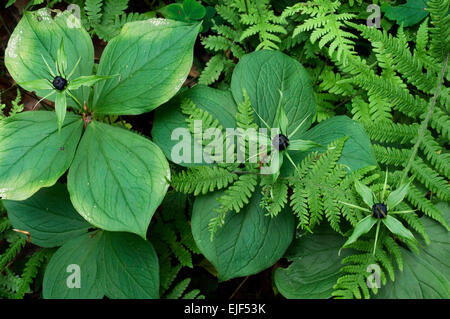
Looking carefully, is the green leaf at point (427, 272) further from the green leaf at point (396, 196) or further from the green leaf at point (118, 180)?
the green leaf at point (118, 180)

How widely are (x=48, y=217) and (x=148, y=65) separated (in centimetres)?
99

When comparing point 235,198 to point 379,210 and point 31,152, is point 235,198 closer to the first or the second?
point 379,210

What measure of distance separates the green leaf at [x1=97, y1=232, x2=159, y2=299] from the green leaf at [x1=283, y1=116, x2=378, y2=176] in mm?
819

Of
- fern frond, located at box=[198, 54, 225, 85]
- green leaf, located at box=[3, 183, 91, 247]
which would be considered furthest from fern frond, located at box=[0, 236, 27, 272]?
fern frond, located at box=[198, 54, 225, 85]

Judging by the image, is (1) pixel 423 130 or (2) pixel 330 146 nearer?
(2) pixel 330 146

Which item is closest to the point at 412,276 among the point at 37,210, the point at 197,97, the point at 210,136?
the point at 210,136

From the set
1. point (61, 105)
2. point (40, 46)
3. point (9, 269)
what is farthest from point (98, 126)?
point (9, 269)

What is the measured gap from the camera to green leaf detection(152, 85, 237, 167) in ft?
5.83

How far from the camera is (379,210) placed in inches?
56.6

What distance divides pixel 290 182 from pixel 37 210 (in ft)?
4.46

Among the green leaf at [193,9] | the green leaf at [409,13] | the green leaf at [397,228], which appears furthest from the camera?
the green leaf at [193,9]

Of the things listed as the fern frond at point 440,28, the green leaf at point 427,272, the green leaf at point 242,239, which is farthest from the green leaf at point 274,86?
the green leaf at point 427,272

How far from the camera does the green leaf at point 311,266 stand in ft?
5.50

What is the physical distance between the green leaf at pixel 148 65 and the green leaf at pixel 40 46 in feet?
0.63
